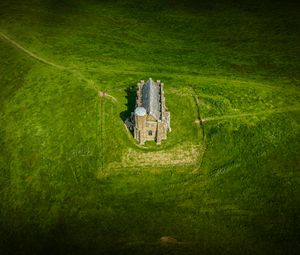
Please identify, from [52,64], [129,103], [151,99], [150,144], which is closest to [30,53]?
[52,64]

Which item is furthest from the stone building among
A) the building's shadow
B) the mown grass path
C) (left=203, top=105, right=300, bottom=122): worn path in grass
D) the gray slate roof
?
the mown grass path

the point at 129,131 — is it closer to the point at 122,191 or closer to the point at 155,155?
the point at 155,155

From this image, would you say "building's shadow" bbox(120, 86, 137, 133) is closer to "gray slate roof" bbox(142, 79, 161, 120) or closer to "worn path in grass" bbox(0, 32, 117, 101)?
"worn path in grass" bbox(0, 32, 117, 101)

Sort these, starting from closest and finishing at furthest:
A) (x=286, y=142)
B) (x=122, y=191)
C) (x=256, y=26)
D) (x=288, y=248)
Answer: (x=288, y=248), (x=122, y=191), (x=286, y=142), (x=256, y=26)

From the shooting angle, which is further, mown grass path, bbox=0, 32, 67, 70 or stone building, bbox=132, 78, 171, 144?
mown grass path, bbox=0, 32, 67, 70

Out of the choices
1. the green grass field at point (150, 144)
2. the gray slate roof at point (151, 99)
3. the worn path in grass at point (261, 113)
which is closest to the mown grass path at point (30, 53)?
the green grass field at point (150, 144)

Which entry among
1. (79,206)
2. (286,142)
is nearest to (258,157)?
(286,142)

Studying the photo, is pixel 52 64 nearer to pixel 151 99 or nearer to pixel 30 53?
pixel 30 53
